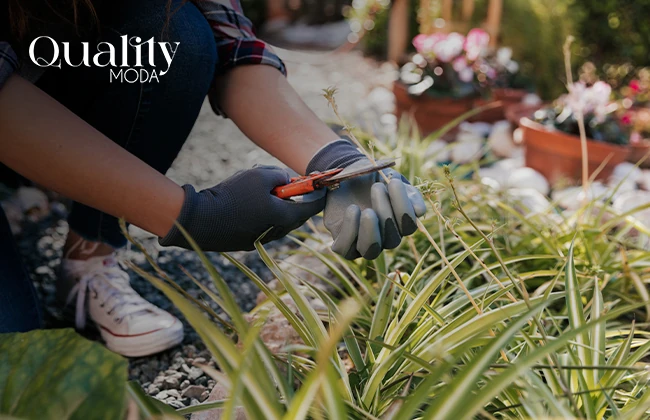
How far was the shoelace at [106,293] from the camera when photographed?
132 cm

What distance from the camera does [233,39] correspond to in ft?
4.25

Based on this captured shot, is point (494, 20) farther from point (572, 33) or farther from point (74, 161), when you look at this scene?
point (74, 161)

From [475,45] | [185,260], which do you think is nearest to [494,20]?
[475,45]

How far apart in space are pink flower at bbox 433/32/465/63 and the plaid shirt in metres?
2.05

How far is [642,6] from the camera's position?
4.33 m

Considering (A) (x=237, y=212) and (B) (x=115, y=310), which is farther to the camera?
(B) (x=115, y=310)

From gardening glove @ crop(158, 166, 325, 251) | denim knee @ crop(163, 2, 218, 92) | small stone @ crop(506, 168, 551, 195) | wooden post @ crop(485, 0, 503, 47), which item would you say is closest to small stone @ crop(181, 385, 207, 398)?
gardening glove @ crop(158, 166, 325, 251)

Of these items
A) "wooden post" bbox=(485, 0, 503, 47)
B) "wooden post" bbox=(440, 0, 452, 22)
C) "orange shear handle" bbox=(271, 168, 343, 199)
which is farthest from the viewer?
"wooden post" bbox=(440, 0, 452, 22)

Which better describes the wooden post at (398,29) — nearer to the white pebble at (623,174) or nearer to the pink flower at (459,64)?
the pink flower at (459,64)

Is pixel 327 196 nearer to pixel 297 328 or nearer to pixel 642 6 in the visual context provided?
pixel 297 328

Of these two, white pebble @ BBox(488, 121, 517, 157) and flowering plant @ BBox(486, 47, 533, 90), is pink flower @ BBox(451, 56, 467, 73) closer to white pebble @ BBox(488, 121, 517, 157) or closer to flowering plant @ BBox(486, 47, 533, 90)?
flowering plant @ BBox(486, 47, 533, 90)

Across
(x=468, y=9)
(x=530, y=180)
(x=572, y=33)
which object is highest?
(x=468, y=9)

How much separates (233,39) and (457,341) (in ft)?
2.78

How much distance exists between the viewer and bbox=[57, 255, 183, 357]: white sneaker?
1252 millimetres
